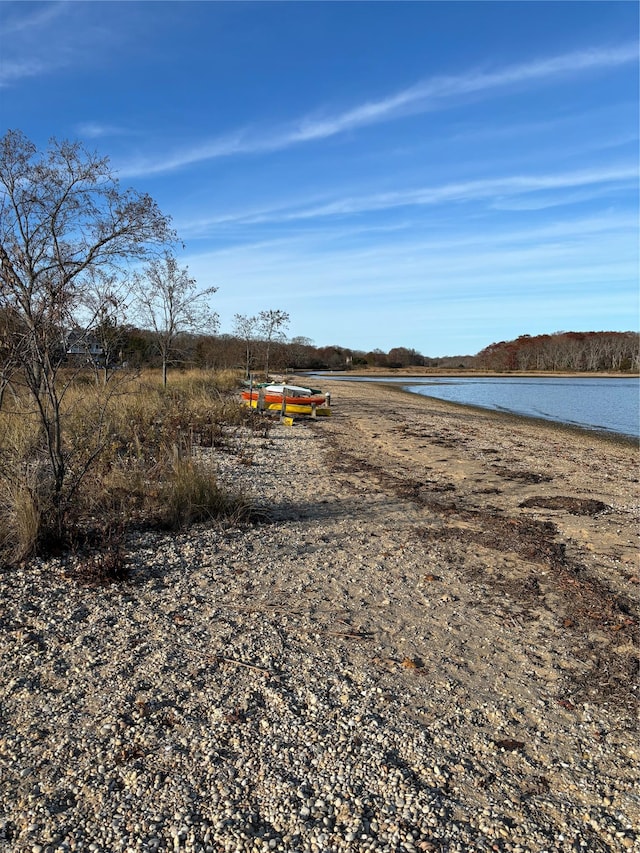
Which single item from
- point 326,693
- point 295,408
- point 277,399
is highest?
point 277,399

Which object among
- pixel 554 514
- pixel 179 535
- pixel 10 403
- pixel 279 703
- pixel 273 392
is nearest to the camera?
pixel 279 703

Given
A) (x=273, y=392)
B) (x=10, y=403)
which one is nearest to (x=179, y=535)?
(x=10, y=403)

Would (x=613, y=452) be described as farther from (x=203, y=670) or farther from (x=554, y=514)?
(x=203, y=670)

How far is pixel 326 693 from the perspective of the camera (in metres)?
3.25

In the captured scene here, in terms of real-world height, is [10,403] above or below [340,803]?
above

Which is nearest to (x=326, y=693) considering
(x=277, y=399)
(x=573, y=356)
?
(x=277, y=399)

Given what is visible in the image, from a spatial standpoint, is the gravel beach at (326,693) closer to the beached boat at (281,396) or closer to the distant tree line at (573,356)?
the beached boat at (281,396)

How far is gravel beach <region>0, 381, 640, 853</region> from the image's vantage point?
2.34 metres

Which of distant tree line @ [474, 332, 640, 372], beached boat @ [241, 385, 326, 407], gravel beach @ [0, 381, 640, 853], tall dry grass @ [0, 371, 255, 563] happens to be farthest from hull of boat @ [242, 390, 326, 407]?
distant tree line @ [474, 332, 640, 372]

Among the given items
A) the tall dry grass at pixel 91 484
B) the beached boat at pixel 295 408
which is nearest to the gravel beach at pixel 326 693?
the tall dry grass at pixel 91 484

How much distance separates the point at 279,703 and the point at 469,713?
105 cm

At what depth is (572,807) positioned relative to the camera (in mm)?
2486

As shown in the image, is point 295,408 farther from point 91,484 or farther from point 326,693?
point 326,693

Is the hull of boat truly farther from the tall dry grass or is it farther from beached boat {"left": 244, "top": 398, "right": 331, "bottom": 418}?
the tall dry grass
